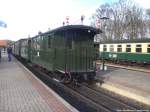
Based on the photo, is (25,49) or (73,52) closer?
(73,52)

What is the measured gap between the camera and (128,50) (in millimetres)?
34219

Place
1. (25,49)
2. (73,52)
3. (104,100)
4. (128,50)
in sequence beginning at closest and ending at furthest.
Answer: (104,100)
(73,52)
(128,50)
(25,49)

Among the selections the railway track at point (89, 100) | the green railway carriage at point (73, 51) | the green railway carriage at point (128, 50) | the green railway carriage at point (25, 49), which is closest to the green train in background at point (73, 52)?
the green railway carriage at point (73, 51)

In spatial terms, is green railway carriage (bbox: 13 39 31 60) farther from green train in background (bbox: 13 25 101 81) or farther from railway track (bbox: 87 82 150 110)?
railway track (bbox: 87 82 150 110)

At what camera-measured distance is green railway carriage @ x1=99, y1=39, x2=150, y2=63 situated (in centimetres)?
3056

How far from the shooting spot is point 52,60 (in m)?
19.2

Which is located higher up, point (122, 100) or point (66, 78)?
point (66, 78)

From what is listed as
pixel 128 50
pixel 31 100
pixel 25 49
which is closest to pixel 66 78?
pixel 31 100

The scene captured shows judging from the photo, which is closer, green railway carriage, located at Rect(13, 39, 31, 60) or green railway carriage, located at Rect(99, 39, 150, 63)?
green railway carriage, located at Rect(99, 39, 150, 63)

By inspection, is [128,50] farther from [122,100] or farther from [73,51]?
[122,100]

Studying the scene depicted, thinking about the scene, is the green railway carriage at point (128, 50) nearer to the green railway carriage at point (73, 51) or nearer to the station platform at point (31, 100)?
the green railway carriage at point (73, 51)

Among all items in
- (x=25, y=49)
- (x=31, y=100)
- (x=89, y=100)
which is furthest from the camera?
Result: (x=25, y=49)

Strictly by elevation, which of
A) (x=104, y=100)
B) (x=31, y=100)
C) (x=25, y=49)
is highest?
(x=25, y=49)

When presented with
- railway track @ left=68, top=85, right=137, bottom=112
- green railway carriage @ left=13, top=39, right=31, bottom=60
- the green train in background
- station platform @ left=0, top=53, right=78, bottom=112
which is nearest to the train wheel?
the green train in background
